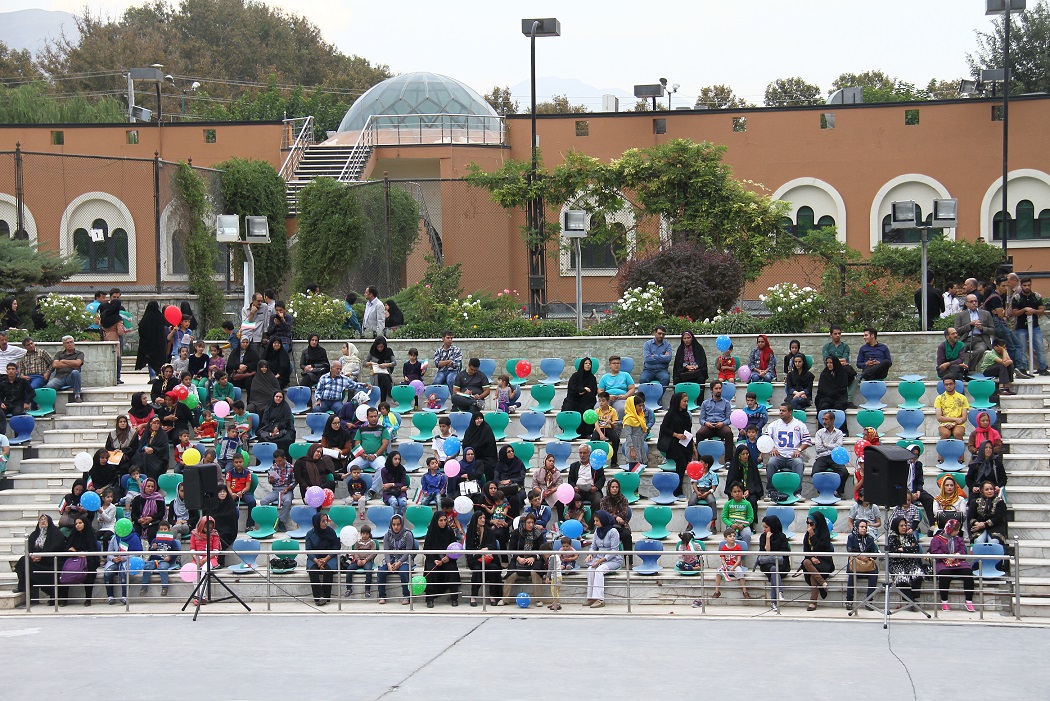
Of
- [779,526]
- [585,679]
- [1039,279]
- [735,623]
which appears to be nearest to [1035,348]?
[779,526]

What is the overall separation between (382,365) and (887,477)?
8.70m

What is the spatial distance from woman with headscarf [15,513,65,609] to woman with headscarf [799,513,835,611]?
8.50m

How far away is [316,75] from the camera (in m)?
73.1

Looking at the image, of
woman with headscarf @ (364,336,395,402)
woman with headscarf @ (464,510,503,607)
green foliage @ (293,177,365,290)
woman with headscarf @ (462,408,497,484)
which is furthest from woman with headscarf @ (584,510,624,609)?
green foliage @ (293,177,365,290)

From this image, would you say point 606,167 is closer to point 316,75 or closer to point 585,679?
point 585,679

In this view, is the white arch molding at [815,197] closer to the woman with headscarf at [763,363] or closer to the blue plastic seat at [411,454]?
Result: the woman with headscarf at [763,363]

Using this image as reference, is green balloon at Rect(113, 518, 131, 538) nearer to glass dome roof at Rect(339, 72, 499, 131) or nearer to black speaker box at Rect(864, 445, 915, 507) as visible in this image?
black speaker box at Rect(864, 445, 915, 507)

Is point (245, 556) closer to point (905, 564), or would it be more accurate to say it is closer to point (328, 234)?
point (905, 564)

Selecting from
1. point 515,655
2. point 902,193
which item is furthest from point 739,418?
point 902,193

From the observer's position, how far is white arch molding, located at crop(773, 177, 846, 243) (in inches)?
1315

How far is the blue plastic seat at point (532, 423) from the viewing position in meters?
17.8

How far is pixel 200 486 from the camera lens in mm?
13836

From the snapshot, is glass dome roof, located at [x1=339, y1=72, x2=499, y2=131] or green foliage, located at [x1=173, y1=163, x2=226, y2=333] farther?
glass dome roof, located at [x1=339, y1=72, x2=499, y2=131]

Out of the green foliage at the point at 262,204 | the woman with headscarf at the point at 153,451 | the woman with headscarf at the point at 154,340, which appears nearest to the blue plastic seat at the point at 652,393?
the woman with headscarf at the point at 153,451
